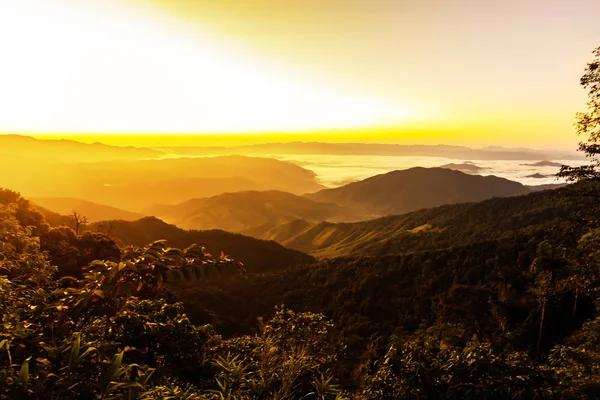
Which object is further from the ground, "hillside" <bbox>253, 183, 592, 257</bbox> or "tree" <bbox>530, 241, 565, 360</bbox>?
"tree" <bbox>530, 241, 565, 360</bbox>

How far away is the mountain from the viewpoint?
124812 millimetres

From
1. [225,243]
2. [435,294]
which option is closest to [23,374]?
[435,294]

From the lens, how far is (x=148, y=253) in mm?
4348

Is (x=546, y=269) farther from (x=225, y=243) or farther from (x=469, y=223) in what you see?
(x=469, y=223)

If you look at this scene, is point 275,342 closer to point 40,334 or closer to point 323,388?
point 323,388

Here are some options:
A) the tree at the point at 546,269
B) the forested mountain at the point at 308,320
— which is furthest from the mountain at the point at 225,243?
the tree at the point at 546,269

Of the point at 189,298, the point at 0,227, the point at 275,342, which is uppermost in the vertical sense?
the point at 0,227

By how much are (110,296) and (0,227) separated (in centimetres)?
365

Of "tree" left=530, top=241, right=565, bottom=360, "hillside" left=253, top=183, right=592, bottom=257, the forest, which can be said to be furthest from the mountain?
"tree" left=530, top=241, right=565, bottom=360

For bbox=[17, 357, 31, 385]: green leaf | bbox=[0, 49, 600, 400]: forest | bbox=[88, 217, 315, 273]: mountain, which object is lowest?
bbox=[88, 217, 315, 273]: mountain

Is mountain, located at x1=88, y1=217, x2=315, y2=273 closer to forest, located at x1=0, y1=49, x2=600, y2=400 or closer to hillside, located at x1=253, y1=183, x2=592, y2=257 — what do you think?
hillside, located at x1=253, y1=183, x2=592, y2=257

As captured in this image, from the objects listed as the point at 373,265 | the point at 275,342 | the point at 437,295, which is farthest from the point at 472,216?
the point at 275,342

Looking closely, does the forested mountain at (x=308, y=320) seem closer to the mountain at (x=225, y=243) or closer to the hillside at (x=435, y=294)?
the hillside at (x=435, y=294)

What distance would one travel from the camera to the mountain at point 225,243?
124812 millimetres
